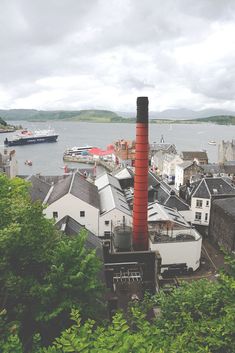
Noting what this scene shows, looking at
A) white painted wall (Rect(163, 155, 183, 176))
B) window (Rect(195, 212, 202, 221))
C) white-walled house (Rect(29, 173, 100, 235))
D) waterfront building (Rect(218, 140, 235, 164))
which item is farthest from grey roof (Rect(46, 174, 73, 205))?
waterfront building (Rect(218, 140, 235, 164))

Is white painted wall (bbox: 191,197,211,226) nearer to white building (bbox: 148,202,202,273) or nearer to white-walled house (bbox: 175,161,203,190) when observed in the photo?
white building (bbox: 148,202,202,273)

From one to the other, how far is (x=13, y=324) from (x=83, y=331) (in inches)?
135

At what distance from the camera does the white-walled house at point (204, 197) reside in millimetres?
39625

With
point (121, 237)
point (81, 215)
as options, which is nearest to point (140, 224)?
point (121, 237)

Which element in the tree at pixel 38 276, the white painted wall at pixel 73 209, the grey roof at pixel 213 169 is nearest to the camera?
the tree at pixel 38 276

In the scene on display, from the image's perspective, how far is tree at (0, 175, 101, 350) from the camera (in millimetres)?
12047

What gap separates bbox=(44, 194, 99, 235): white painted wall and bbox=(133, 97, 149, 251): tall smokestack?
21.4 ft

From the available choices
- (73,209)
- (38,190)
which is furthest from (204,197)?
(38,190)

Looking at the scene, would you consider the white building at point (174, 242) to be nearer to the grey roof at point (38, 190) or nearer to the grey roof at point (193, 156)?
the grey roof at point (38, 190)

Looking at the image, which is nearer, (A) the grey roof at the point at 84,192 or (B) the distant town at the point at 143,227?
(B) the distant town at the point at 143,227

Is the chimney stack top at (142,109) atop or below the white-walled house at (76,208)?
atop

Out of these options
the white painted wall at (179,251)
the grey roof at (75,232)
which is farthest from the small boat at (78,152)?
the grey roof at (75,232)

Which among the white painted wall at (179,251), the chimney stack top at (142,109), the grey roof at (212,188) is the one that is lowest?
the white painted wall at (179,251)

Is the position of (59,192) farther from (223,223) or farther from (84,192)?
(223,223)
